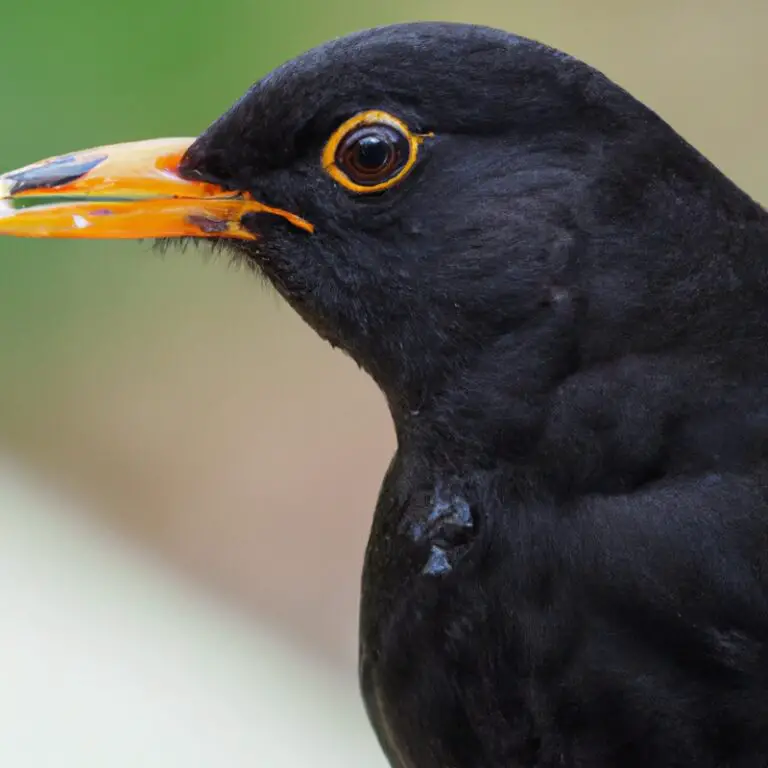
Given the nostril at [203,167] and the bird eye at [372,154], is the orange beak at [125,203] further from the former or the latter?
the bird eye at [372,154]

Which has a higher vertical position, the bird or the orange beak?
the orange beak

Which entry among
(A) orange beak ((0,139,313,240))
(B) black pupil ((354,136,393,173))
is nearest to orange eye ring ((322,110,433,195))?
(B) black pupil ((354,136,393,173))

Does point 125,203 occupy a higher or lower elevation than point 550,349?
higher

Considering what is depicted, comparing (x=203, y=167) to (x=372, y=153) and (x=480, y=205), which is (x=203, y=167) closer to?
(x=372, y=153)

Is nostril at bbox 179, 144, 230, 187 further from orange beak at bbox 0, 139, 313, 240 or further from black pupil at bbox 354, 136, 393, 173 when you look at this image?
black pupil at bbox 354, 136, 393, 173

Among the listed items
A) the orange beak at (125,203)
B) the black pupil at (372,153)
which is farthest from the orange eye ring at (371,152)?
the orange beak at (125,203)

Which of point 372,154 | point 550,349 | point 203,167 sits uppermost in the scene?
point 203,167

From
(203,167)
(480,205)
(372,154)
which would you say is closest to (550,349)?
(480,205)
